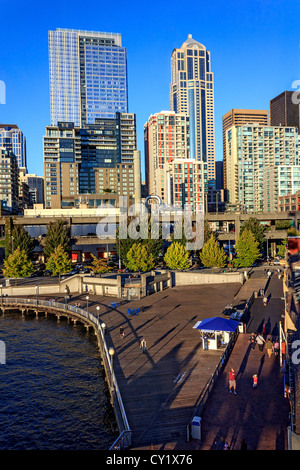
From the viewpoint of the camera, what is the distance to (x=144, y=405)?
21.0 meters

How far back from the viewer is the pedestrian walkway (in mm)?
17000

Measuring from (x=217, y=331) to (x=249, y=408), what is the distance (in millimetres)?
9560

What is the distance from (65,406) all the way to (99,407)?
238 centimetres

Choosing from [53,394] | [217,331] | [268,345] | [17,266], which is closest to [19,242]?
[17,266]

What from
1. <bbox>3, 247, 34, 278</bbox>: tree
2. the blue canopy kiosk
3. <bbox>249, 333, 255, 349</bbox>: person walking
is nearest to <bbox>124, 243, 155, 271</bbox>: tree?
<bbox>3, 247, 34, 278</bbox>: tree

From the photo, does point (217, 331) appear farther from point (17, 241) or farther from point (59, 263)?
point (17, 241)

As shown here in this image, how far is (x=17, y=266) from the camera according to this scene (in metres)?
63.7

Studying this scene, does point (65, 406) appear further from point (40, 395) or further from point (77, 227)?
point (77, 227)

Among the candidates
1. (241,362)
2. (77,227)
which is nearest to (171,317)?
(241,362)

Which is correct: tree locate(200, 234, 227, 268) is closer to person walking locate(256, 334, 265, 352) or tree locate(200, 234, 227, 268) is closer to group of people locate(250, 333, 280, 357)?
group of people locate(250, 333, 280, 357)

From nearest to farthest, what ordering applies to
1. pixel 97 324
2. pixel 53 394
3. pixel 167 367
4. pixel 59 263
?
pixel 167 367
pixel 53 394
pixel 97 324
pixel 59 263

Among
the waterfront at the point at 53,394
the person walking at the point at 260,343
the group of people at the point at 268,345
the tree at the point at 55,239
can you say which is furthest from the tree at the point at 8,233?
the person walking at the point at 260,343

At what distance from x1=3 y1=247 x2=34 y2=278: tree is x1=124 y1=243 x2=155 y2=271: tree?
1712cm

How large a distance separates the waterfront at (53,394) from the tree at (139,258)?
22.5 m
